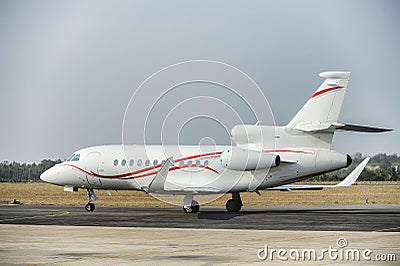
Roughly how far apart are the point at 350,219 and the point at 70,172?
17086 mm

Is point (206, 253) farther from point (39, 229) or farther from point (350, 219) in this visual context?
point (350, 219)

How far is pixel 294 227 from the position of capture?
90.4 ft

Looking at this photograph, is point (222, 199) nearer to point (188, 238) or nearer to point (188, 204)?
point (188, 204)

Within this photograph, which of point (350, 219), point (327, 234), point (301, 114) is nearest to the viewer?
point (327, 234)

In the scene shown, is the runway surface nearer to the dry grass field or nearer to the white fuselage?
the white fuselage

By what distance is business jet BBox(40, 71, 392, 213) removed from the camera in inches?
1400

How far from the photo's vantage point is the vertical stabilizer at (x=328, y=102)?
118ft

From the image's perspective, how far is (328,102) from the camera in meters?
35.9

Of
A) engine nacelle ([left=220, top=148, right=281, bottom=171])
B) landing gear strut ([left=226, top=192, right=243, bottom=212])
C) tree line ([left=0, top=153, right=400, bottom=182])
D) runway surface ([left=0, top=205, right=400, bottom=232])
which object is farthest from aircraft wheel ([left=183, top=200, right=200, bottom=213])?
tree line ([left=0, top=153, right=400, bottom=182])

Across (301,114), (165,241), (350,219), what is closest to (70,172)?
(301,114)

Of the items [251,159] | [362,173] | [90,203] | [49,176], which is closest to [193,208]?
[251,159]

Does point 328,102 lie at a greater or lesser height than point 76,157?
A: greater

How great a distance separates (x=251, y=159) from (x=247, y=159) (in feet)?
0.66

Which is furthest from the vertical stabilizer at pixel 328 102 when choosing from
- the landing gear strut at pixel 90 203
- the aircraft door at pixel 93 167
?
the landing gear strut at pixel 90 203
